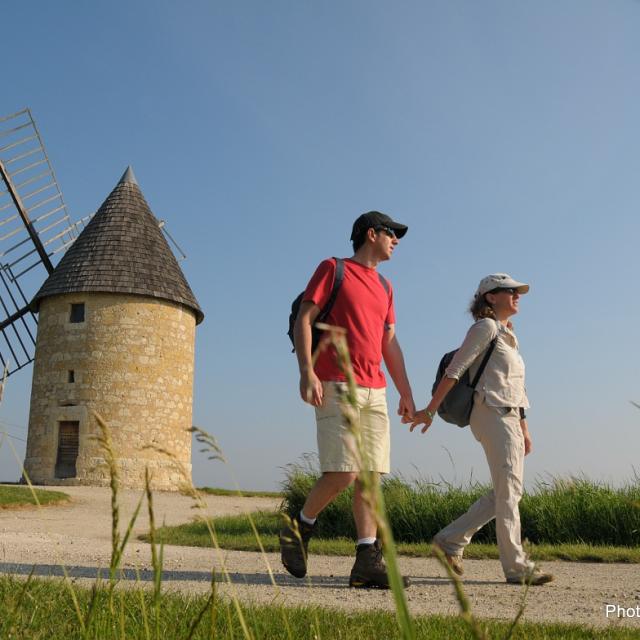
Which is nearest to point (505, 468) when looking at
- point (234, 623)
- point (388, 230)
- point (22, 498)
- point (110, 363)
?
point (388, 230)

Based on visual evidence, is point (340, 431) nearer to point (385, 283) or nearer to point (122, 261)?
point (385, 283)

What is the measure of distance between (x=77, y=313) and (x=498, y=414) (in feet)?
55.2

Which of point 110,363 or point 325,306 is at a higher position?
point 110,363

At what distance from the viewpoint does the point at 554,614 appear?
3.84 meters

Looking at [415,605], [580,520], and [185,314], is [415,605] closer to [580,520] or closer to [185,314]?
[580,520]

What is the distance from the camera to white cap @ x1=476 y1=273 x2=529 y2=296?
5.02m

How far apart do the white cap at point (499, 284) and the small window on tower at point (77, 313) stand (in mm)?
16226

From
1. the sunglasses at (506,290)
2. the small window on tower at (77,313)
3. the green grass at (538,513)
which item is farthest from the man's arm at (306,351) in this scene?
the small window on tower at (77,313)

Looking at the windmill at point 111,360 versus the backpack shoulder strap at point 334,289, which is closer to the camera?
the backpack shoulder strap at point 334,289

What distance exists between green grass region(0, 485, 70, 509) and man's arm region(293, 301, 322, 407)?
1061 cm

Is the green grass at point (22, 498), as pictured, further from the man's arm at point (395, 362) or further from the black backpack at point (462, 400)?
the black backpack at point (462, 400)

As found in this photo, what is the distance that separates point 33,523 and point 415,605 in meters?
8.29

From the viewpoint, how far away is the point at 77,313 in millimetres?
19734

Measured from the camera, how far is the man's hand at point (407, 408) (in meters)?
4.86
